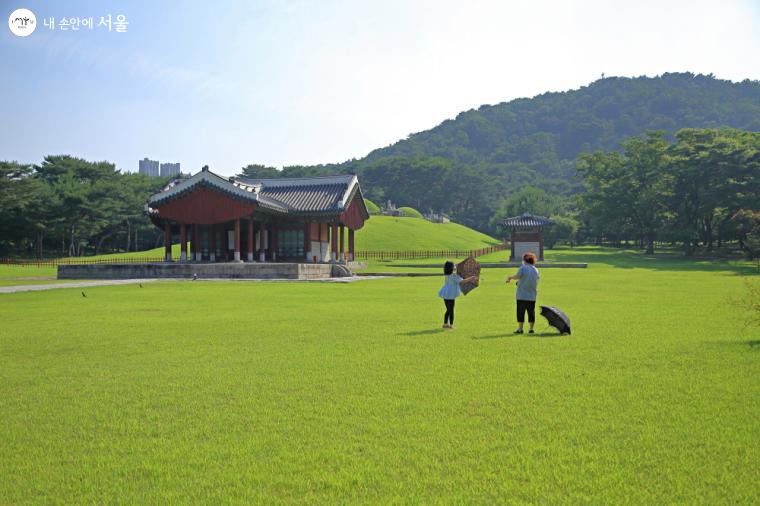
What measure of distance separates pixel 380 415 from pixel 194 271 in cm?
2808

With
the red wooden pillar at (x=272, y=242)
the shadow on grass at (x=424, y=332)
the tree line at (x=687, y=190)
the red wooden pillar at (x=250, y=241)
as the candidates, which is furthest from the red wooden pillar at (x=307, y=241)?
the tree line at (x=687, y=190)

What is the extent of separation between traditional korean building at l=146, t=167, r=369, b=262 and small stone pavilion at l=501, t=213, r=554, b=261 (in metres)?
17.0

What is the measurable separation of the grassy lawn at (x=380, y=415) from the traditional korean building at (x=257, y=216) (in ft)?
77.5

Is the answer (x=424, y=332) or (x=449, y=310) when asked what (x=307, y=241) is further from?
(x=424, y=332)

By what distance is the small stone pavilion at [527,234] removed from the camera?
53.0 m

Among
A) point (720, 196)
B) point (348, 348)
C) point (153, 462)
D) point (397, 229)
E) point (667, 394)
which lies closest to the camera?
point (153, 462)

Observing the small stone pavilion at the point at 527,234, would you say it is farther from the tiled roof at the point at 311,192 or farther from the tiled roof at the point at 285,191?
the tiled roof at the point at 311,192

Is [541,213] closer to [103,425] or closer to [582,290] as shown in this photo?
[582,290]

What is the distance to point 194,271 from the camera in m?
31.6

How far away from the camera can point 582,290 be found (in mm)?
21641

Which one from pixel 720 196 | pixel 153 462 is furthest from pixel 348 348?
pixel 720 196

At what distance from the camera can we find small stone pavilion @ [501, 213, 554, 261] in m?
53.0

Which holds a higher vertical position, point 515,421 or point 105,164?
point 105,164

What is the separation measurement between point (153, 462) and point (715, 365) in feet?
22.8
